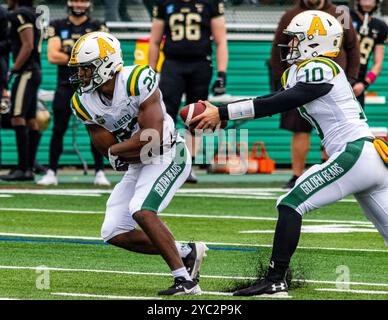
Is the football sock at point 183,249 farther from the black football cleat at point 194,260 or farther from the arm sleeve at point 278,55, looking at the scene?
the arm sleeve at point 278,55

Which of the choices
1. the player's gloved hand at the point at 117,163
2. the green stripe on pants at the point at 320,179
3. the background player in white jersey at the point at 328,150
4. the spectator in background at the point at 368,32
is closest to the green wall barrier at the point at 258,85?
the spectator in background at the point at 368,32

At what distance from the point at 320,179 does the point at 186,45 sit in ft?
20.3

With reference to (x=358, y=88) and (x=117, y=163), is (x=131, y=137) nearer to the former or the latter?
(x=117, y=163)

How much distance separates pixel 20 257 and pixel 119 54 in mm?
1870

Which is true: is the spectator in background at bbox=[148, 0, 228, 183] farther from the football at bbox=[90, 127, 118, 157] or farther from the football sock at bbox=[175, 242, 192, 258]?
the football sock at bbox=[175, 242, 192, 258]

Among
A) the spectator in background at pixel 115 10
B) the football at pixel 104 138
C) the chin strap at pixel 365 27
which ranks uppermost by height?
the football at pixel 104 138

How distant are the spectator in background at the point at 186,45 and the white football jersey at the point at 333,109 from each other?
19.1 feet

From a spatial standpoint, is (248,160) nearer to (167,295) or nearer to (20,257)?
(20,257)

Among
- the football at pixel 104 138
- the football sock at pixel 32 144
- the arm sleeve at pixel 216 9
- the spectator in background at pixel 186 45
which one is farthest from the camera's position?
the football sock at pixel 32 144

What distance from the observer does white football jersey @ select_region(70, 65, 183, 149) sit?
7.45 meters

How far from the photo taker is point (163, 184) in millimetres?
7398

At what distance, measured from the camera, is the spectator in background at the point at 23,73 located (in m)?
14.0

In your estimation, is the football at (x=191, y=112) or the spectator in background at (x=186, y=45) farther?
the spectator in background at (x=186, y=45)

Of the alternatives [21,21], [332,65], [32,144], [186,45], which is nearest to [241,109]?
[332,65]
